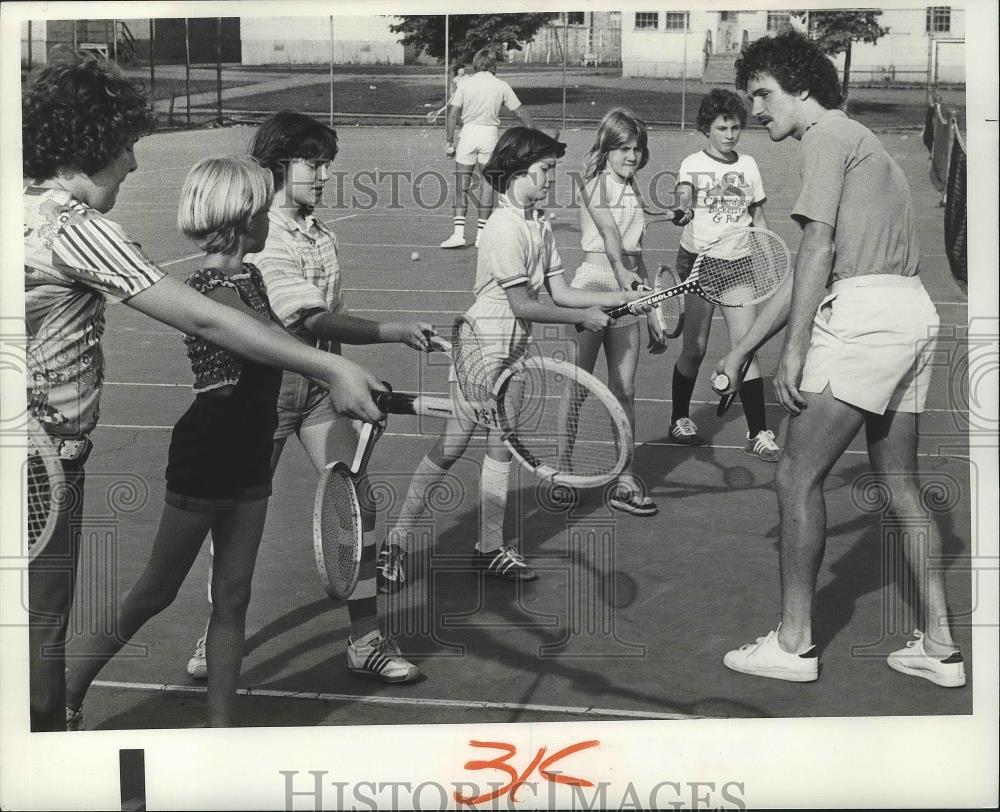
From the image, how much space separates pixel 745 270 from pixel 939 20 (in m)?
1.17

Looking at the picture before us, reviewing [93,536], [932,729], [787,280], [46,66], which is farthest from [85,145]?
[932,729]

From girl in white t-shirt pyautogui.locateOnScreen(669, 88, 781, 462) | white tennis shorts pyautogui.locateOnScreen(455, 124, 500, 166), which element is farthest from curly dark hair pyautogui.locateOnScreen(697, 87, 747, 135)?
white tennis shorts pyautogui.locateOnScreen(455, 124, 500, 166)

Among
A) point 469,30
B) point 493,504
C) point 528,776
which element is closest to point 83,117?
point 469,30

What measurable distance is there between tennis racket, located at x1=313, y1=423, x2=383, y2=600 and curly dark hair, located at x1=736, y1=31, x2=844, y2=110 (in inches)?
59.6

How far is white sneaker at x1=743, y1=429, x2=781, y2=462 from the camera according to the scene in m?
6.56

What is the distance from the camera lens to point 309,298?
15.2ft

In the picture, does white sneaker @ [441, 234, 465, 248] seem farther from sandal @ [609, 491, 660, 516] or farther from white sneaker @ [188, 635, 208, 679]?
white sneaker @ [188, 635, 208, 679]

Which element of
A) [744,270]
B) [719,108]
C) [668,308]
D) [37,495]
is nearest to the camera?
[37,495]

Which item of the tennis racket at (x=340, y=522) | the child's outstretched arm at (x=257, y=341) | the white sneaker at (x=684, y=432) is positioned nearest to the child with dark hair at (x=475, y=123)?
the tennis racket at (x=340, y=522)

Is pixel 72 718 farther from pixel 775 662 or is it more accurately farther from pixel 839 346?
pixel 839 346

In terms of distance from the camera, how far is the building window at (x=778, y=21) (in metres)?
4.50

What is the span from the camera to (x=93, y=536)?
15.8 feet

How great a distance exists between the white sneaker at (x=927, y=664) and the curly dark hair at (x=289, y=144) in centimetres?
219

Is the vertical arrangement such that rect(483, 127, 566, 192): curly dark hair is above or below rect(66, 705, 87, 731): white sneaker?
above
